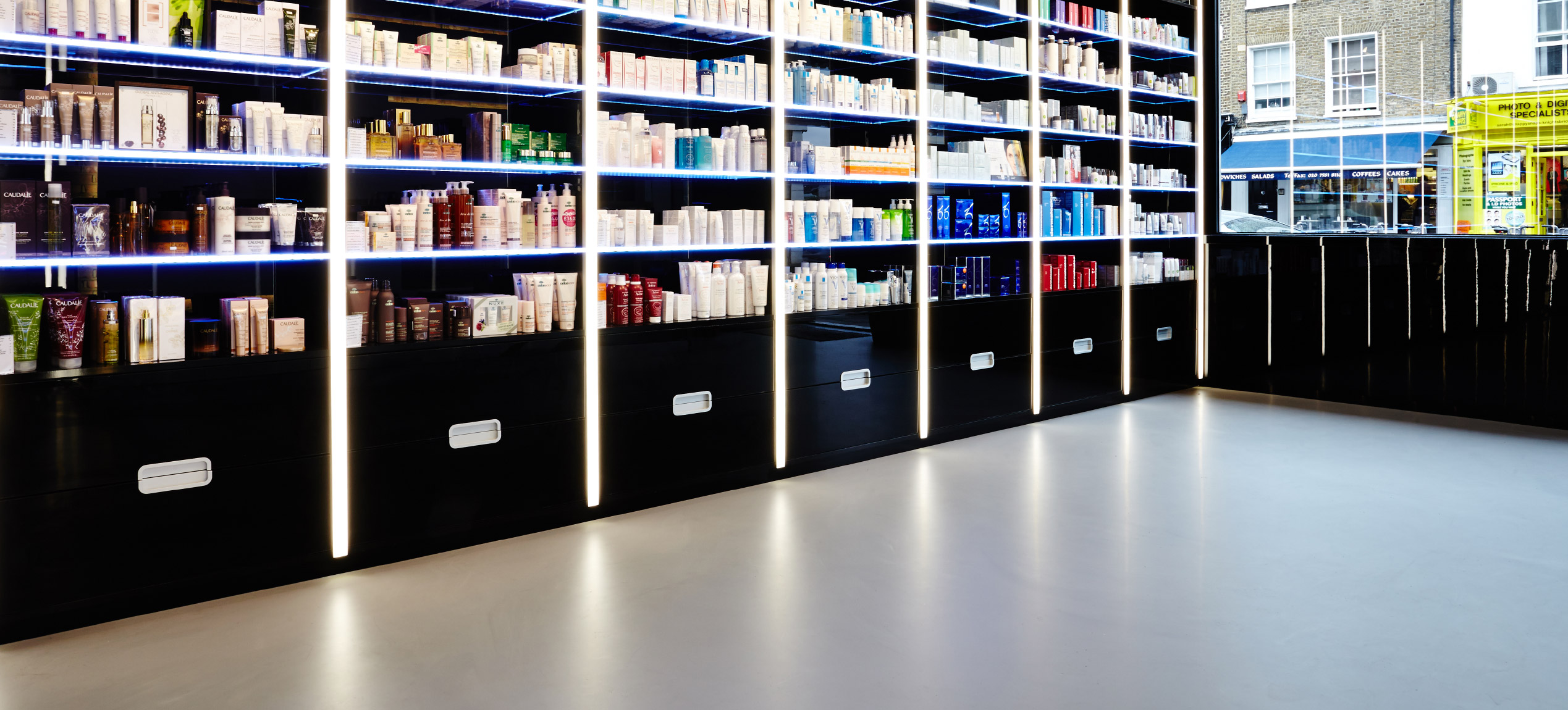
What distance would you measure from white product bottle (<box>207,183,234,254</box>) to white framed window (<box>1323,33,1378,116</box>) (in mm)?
7255

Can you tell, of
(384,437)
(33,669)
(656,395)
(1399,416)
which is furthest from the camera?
(1399,416)

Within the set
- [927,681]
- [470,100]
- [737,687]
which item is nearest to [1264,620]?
[927,681]

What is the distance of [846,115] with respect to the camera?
228 inches

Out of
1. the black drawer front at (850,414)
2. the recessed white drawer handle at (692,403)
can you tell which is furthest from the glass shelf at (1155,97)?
the recessed white drawer handle at (692,403)

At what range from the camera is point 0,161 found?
3465 millimetres

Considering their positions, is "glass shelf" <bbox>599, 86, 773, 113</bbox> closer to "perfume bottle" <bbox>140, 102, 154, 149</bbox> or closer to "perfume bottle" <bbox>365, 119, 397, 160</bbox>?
"perfume bottle" <bbox>365, 119, 397, 160</bbox>

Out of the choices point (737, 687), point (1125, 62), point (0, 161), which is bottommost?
point (737, 687)

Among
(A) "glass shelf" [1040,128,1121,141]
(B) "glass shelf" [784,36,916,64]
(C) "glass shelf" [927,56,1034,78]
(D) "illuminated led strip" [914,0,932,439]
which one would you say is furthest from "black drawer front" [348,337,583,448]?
(A) "glass shelf" [1040,128,1121,141]

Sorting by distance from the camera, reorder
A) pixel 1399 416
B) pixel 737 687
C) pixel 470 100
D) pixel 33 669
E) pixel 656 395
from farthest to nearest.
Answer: pixel 1399 416 < pixel 656 395 < pixel 470 100 < pixel 33 669 < pixel 737 687

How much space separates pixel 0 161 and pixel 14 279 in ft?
1.25

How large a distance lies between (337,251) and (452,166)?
2.00 feet

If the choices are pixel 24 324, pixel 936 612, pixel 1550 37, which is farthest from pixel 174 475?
pixel 1550 37

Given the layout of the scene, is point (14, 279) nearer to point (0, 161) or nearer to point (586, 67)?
point (0, 161)

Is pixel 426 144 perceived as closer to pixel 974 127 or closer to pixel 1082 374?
pixel 974 127
